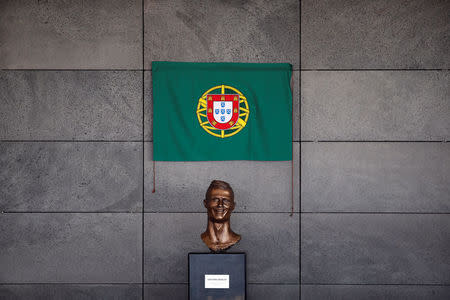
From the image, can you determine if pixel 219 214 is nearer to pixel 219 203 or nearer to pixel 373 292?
pixel 219 203

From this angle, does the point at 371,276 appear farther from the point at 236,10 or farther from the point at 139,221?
the point at 236,10

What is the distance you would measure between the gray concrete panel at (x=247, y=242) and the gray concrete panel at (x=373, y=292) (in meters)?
0.21

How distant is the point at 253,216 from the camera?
2838mm

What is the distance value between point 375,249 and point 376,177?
0.63 meters

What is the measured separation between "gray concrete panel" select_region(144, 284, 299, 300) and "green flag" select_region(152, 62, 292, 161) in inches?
44.2

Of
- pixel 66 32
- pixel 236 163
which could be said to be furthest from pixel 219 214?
pixel 66 32

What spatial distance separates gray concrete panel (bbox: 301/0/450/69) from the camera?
9.22 ft

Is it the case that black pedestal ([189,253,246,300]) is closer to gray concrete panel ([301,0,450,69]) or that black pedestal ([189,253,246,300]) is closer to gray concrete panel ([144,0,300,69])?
gray concrete panel ([144,0,300,69])

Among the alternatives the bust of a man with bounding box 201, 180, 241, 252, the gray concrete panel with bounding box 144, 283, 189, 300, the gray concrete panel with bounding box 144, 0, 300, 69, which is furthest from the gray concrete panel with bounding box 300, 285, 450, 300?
the gray concrete panel with bounding box 144, 0, 300, 69

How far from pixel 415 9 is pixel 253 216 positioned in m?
2.28

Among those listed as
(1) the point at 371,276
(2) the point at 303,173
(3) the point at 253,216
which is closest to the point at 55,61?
(3) the point at 253,216

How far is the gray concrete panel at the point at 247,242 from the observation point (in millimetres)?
2838

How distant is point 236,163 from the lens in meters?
2.83

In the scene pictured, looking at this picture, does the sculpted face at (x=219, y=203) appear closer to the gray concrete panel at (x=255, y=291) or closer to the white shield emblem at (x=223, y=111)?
the white shield emblem at (x=223, y=111)
